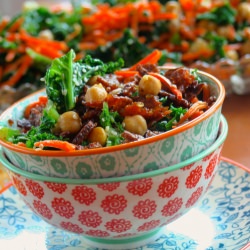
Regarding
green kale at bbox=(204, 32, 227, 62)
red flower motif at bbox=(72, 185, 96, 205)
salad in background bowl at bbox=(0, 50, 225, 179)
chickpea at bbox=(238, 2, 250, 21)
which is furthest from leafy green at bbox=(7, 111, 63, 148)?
chickpea at bbox=(238, 2, 250, 21)

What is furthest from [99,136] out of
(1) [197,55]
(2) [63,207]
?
(1) [197,55]

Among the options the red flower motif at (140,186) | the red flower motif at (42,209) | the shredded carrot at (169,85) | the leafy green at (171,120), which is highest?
the shredded carrot at (169,85)

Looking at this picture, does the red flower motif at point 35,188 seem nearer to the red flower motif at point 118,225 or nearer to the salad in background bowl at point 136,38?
the red flower motif at point 118,225

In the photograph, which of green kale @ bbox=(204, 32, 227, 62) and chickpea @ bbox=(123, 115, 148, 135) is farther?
green kale @ bbox=(204, 32, 227, 62)

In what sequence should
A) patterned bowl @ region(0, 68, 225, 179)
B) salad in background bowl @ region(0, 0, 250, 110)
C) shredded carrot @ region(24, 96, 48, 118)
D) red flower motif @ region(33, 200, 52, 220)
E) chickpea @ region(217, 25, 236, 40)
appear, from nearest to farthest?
patterned bowl @ region(0, 68, 225, 179)
red flower motif @ region(33, 200, 52, 220)
shredded carrot @ region(24, 96, 48, 118)
salad in background bowl @ region(0, 0, 250, 110)
chickpea @ region(217, 25, 236, 40)

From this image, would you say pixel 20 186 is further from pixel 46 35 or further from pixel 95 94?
pixel 46 35

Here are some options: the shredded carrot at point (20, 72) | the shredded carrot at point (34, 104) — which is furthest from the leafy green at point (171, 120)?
the shredded carrot at point (20, 72)

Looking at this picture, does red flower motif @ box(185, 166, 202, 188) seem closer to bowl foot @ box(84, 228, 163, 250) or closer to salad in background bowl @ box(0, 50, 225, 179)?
salad in background bowl @ box(0, 50, 225, 179)
